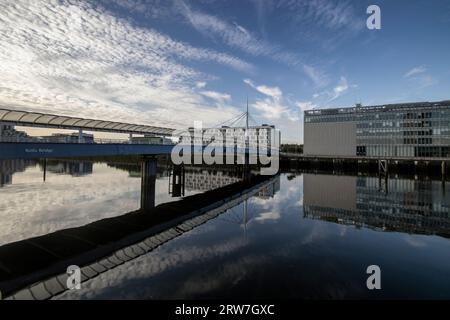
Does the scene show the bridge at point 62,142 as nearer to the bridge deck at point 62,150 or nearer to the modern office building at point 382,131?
the bridge deck at point 62,150

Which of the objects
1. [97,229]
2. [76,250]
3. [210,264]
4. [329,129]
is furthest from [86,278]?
[329,129]

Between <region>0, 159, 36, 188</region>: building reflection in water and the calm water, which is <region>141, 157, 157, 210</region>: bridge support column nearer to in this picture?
the calm water

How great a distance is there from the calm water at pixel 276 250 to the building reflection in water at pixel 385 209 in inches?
3.8

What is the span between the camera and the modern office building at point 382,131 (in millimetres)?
71875

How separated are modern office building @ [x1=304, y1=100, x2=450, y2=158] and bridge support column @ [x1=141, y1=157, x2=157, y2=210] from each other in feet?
228

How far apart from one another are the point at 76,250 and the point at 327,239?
13631 mm

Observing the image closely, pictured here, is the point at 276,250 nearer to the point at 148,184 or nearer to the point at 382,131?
the point at 148,184

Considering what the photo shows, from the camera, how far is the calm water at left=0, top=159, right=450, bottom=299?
8414 mm

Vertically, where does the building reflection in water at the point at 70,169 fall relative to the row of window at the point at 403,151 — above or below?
below

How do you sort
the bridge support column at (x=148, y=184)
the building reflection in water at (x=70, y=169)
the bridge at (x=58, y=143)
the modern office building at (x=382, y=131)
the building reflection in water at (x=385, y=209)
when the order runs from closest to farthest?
the bridge at (x=58, y=143) → the building reflection in water at (x=385, y=209) → the bridge support column at (x=148, y=184) → the building reflection in water at (x=70, y=169) → the modern office building at (x=382, y=131)

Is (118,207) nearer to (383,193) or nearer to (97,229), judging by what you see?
(97,229)

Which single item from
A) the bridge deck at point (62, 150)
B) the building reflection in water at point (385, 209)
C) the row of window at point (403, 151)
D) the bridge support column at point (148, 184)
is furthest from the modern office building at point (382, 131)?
the bridge deck at point (62, 150)

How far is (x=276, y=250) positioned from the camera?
12.2 meters
